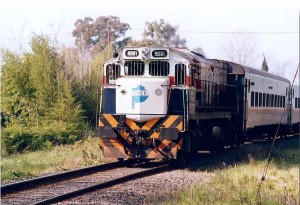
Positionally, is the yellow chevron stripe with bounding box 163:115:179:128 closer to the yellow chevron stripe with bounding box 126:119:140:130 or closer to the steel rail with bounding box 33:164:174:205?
the yellow chevron stripe with bounding box 126:119:140:130

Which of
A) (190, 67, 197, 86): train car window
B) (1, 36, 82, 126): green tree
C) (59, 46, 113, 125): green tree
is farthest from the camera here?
(59, 46, 113, 125): green tree

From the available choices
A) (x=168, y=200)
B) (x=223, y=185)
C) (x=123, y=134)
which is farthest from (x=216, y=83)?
(x=168, y=200)

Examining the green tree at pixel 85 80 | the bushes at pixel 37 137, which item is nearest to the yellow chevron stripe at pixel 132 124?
the bushes at pixel 37 137

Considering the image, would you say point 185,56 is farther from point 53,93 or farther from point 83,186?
point 53,93

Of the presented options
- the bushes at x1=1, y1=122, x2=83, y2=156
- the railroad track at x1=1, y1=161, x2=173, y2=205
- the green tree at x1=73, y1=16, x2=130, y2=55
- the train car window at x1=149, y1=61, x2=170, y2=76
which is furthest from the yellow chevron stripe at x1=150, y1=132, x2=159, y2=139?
the green tree at x1=73, y1=16, x2=130, y2=55

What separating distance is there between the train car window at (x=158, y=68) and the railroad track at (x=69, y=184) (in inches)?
92.8

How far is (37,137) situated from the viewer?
24531mm

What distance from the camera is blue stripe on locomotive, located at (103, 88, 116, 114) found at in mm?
14461

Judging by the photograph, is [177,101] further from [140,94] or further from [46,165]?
[46,165]

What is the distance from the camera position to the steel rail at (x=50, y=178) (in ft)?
35.5

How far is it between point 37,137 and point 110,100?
10805mm

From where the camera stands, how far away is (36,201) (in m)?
9.54

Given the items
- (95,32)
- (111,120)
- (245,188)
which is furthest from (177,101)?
(95,32)

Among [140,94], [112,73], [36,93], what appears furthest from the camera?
[36,93]
